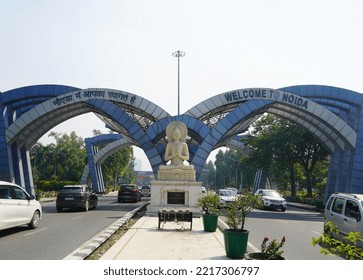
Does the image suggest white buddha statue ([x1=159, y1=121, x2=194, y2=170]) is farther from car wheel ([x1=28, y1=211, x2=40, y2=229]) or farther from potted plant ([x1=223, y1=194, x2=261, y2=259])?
potted plant ([x1=223, y1=194, x2=261, y2=259])

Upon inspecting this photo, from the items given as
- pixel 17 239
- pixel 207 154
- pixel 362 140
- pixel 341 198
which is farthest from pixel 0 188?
pixel 362 140

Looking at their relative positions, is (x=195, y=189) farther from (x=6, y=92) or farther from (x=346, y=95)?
(x=6, y=92)

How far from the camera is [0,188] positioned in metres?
11.5

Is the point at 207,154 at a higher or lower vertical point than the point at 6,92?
lower

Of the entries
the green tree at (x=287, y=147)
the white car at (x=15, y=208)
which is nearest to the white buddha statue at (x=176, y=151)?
the white car at (x=15, y=208)

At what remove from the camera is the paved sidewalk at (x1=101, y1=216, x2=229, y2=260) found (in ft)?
27.5

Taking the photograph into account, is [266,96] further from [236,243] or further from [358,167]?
[236,243]

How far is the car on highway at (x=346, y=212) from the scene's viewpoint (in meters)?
9.66

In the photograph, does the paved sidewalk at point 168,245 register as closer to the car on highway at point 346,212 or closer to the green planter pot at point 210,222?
the green planter pot at point 210,222

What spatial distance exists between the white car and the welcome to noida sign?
21.1 m

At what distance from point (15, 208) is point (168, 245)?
5598mm

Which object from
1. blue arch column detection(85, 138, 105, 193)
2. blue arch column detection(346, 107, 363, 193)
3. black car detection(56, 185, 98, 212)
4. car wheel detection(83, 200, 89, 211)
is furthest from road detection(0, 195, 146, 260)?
blue arch column detection(85, 138, 105, 193)

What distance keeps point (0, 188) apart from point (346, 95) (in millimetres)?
28113

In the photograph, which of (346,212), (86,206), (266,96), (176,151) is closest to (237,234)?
(346,212)
